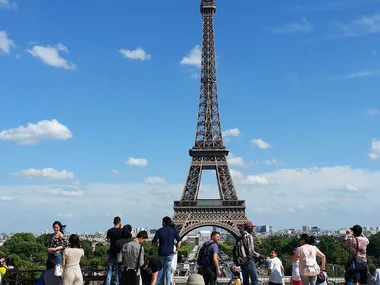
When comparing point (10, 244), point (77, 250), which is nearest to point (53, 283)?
point (77, 250)

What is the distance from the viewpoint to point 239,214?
64312 mm

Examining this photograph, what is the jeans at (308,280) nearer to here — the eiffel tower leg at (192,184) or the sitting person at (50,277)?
the sitting person at (50,277)

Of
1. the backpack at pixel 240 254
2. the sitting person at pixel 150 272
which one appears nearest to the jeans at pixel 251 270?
the backpack at pixel 240 254

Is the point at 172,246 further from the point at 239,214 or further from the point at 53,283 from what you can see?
the point at 239,214

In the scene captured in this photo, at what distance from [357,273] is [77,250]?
263 inches

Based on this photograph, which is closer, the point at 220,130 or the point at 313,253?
the point at 313,253

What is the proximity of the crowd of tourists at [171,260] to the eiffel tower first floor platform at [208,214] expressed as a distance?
5117cm

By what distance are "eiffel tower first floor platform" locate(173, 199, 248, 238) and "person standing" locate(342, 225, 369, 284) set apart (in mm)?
52578

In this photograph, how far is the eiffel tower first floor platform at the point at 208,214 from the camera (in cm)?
6431

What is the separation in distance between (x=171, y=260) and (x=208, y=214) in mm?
52642

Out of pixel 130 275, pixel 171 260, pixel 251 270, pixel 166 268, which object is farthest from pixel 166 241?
pixel 251 270

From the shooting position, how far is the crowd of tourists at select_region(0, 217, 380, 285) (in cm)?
1055

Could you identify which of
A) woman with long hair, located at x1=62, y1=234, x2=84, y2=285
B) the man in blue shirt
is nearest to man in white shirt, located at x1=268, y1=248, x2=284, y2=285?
the man in blue shirt

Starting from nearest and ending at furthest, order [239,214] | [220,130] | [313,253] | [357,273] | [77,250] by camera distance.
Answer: [77,250] → [313,253] → [357,273] → [239,214] → [220,130]
